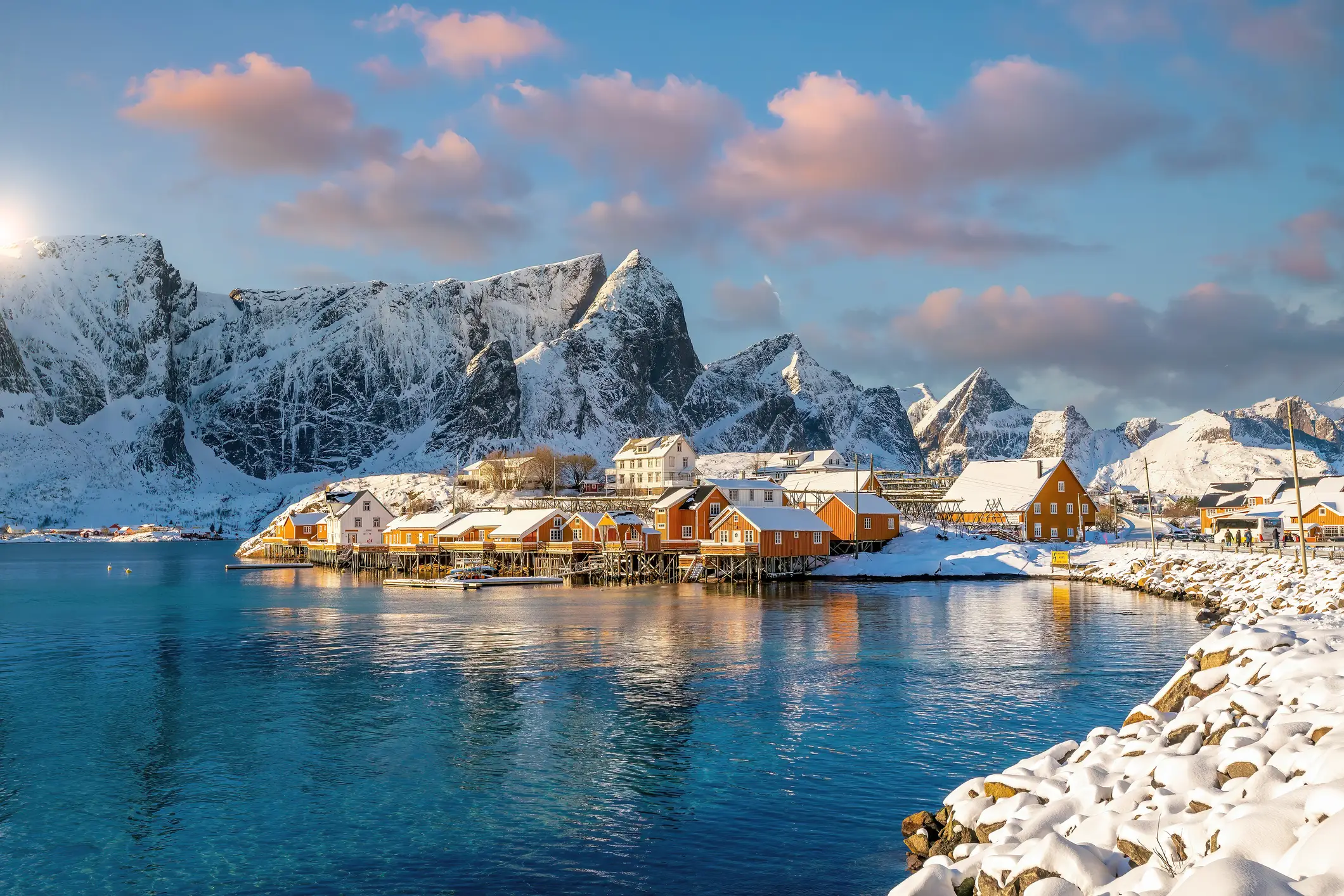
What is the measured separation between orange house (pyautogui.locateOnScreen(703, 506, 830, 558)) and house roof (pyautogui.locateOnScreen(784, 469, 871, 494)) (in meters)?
19.2

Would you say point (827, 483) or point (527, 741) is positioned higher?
point (827, 483)

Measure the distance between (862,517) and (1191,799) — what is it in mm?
86966

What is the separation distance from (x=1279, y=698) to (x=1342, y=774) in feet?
15.9

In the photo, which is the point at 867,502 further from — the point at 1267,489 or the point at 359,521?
the point at 1267,489

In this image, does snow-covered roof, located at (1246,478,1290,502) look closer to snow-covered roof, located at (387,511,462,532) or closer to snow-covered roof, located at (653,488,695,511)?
snow-covered roof, located at (653,488,695,511)

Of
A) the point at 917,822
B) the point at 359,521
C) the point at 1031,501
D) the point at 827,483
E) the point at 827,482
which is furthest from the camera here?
the point at 359,521

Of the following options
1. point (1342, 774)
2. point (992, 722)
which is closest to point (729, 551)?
point (992, 722)

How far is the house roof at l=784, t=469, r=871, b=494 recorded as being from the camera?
119312 mm

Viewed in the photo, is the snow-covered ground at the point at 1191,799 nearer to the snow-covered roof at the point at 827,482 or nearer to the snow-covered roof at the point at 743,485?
the snow-covered roof at the point at 743,485

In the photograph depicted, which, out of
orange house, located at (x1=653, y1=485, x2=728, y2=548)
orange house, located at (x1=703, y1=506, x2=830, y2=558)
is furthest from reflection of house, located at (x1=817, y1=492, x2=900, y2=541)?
orange house, located at (x1=653, y1=485, x2=728, y2=548)

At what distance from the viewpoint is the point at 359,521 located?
135 m

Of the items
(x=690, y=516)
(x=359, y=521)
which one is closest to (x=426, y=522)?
(x=359, y=521)

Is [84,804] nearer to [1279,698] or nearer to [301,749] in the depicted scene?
[301,749]

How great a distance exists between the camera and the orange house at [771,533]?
88.8 metres
